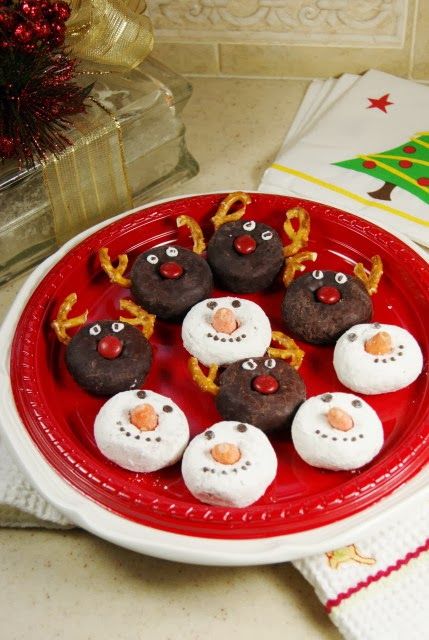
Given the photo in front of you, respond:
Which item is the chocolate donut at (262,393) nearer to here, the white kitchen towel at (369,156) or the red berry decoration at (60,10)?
the white kitchen towel at (369,156)

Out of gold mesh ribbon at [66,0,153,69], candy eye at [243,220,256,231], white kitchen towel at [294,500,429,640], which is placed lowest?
white kitchen towel at [294,500,429,640]

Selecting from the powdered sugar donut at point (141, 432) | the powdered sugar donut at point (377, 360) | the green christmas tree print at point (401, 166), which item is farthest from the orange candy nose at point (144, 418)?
the green christmas tree print at point (401, 166)

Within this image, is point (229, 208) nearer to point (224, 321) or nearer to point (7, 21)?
point (224, 321)

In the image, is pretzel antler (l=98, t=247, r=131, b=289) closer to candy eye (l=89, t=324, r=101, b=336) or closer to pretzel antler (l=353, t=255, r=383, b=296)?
candy eye (l=89, t=324, r=101, b=336)

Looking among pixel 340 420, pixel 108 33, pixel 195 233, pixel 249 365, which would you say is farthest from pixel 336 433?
pixel 108 33

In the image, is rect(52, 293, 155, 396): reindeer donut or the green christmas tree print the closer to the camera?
rect(52, 293, 155, 396): reindeer donut

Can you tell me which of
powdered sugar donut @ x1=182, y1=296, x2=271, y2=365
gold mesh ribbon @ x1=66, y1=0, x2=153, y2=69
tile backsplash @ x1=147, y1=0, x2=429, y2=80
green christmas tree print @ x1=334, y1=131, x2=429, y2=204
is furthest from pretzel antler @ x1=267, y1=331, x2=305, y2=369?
tile backsplash @ x1=147, y1=0, x2=429, y2=80

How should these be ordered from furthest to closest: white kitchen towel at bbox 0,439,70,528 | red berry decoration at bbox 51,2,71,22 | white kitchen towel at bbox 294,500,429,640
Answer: red berry decoration at bbox 51,2,71,22, white kitchen towel at bbox 0,439,70,528, white kitchen towel at bbox 294,500,429,640

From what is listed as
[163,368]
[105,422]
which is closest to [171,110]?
[163,368]

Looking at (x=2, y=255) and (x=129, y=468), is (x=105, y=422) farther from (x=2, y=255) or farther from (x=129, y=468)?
(x=2, y=255)
